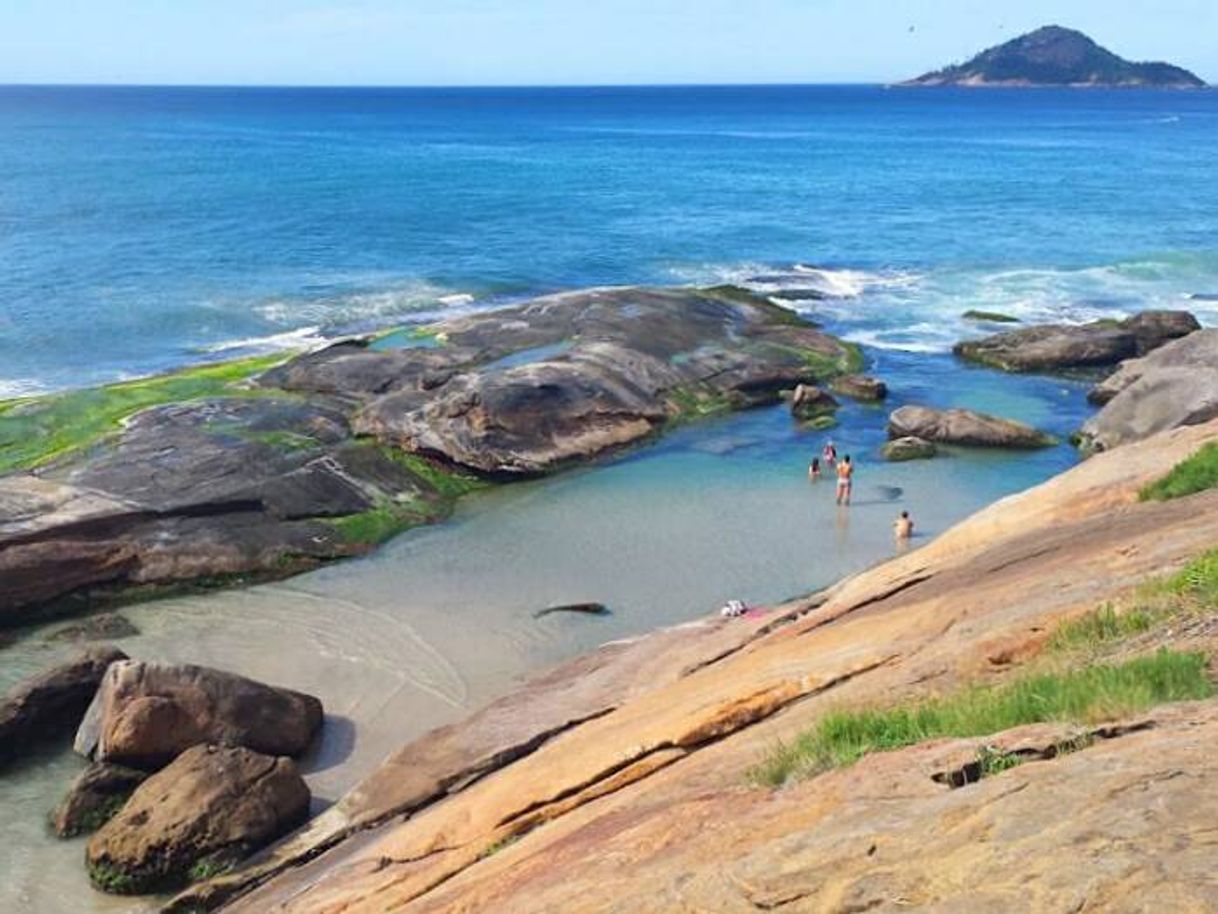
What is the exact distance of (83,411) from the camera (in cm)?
3738

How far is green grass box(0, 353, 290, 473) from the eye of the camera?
33.9m

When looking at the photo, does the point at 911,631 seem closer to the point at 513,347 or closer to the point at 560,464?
the point at 560,464

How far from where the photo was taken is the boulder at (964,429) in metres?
39.2

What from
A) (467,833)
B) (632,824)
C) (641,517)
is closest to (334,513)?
(641,517)

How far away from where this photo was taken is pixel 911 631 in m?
13.9

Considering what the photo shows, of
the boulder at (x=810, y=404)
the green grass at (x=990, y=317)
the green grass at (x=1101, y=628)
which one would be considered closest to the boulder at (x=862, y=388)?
the boulder at (x=810, y=404)

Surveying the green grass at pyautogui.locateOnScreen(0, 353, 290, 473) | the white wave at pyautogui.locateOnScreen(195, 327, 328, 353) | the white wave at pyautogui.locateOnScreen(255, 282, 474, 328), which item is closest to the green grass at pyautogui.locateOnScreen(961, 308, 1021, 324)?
the white wave at pyautogui.locateOnScreen(255, 282, 474, 328)

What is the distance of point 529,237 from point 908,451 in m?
49.4

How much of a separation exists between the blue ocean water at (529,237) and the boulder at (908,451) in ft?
51.1

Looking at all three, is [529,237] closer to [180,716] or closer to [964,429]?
[964,429]

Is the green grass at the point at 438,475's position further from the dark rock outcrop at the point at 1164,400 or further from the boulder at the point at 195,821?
the dark rock outcrop at the point at 1164,400

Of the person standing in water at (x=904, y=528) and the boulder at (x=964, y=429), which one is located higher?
the boulder at (x=964, y=429)

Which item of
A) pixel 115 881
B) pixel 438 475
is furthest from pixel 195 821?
pixel 438 475

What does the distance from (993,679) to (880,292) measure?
5658 cm
